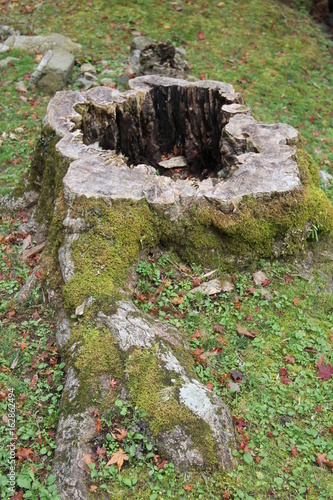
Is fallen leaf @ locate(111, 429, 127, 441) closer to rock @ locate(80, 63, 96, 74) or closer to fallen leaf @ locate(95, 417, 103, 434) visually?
fallen leaf @ locate(95, 417, 103, 434)

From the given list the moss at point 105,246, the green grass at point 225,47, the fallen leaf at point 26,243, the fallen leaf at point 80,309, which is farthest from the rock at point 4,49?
the fallen leaf at point 80,309

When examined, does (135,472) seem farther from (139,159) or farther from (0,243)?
(139,159)

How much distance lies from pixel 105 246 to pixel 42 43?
334 inches

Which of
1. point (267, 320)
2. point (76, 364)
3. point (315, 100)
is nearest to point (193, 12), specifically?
point (315, 100)

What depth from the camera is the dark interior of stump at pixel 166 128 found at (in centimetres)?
640

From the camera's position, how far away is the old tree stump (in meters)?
3.54

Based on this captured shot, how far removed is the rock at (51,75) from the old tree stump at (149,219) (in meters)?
3.52

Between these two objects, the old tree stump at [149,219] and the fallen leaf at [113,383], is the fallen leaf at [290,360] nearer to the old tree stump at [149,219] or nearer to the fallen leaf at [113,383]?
the old tree stump at [149,219]

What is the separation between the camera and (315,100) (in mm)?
10469

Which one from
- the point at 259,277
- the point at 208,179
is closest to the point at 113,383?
the point at 259,277

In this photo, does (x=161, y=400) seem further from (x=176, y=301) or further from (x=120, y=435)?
(x=176, y=301)

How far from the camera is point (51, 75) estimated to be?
9.68 meters

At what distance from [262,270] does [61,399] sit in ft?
8.59

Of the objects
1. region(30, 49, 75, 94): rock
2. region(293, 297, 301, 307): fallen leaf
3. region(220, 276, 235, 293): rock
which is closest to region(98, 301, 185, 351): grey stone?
region(220, 276, 235, 293): rock
